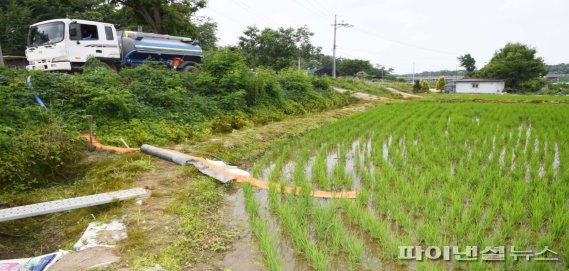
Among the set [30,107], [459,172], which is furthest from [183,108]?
[459,172]

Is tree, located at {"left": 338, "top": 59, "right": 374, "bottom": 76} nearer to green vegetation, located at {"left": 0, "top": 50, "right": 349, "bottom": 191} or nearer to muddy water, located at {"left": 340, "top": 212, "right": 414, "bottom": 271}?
green vegetation, located at {"left": 0, "top": 50, "right": 349, "bottom": 191}

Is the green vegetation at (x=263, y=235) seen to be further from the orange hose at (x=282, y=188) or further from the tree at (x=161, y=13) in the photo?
the tree at (x=161, y=13)

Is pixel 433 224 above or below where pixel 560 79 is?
below

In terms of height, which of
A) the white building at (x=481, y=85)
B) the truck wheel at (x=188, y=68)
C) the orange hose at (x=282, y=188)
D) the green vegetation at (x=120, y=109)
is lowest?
the orange hose at (x=282, y=188)

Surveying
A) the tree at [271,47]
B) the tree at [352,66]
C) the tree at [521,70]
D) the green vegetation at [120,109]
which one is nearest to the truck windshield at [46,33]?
the green vegetation at [120,109]

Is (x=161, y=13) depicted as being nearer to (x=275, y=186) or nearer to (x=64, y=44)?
(x=64, y=44)

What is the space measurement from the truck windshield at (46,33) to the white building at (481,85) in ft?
138

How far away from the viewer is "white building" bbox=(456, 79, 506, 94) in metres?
38.8

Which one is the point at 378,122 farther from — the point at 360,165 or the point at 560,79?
the point at 560,79

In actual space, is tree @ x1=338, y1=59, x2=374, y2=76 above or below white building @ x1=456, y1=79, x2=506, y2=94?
above

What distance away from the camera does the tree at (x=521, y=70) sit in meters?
37.2

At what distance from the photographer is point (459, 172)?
4.57 m

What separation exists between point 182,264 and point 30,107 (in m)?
4.65

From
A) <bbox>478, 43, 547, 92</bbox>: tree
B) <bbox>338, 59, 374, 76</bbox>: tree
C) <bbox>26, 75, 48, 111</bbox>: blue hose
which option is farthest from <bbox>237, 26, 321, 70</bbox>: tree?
<bbox>338, 59, 374, 76</bbox>: tree
